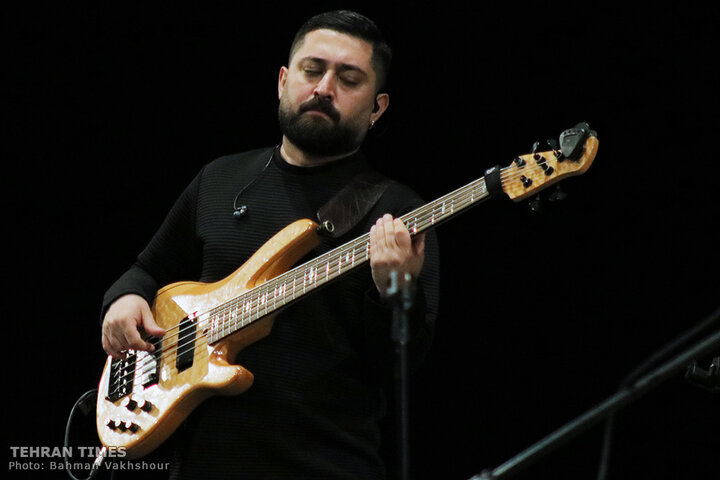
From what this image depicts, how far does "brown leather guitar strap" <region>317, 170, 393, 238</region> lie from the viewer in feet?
7.85

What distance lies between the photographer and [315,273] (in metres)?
2.30

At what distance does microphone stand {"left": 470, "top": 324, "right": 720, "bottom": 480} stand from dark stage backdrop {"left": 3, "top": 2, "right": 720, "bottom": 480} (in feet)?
3.26

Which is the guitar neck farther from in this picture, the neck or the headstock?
the neck

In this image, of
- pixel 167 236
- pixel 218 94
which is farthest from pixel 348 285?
pixel 218 94

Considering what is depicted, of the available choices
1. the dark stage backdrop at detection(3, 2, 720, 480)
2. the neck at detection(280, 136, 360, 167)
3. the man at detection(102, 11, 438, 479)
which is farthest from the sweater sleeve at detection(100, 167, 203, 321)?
the dark stage backdrop at detection(3, 2, 720, 480)

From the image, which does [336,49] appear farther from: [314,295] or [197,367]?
[197,367]

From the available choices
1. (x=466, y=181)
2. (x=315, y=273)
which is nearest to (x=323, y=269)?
(x=315, y=273)

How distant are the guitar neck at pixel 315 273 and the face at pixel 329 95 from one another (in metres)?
0.38

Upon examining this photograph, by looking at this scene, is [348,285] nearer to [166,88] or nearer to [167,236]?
[167,236]

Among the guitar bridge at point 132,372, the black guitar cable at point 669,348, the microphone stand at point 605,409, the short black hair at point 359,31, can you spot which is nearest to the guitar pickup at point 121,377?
the guitar bridge at point 132,372

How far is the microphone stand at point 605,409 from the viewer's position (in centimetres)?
146

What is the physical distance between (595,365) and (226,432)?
1.26 meters

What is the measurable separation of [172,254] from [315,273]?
0.60 m

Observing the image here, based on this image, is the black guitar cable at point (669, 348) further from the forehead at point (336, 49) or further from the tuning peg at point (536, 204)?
the forehead at point (336, 49)
